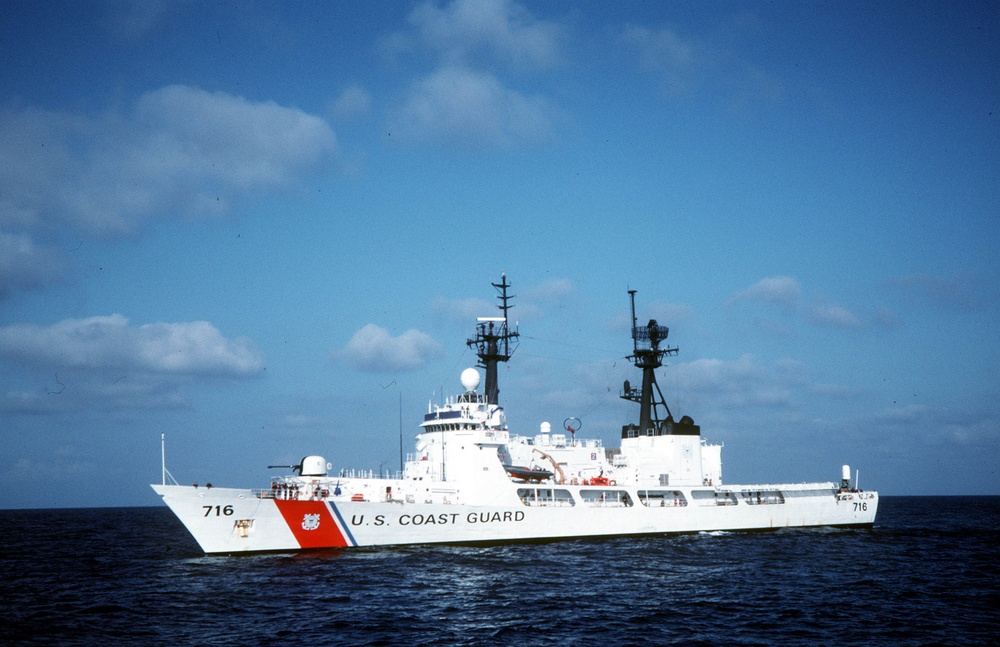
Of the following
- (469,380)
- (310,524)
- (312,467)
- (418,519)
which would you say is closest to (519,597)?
(418,519)

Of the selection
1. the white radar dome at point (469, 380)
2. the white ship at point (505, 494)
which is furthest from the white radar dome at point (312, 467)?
the white radar dome at point (469, 380)

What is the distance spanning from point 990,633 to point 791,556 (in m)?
14.0

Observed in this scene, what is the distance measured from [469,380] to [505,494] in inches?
264

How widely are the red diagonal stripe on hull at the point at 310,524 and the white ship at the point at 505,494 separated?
4 cm

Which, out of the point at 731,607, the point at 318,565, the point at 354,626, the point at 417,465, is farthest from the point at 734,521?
the point at 354,626

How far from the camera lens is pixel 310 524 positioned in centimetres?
3122

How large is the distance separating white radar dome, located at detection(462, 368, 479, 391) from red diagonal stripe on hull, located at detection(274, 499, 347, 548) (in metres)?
10.4

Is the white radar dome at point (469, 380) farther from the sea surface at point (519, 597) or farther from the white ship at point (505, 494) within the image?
the sea surface at point (519, 597)

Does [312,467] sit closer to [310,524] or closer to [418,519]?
[310,524]

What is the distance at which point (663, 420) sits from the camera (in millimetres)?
44969

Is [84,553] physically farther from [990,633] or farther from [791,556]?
[990,633]

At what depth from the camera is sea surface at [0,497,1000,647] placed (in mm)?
19203

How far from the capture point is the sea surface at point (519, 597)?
19.2 meters

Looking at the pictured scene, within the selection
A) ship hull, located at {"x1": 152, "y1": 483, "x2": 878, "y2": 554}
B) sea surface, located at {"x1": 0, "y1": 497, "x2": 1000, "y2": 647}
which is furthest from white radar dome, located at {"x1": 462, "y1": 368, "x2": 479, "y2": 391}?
sea surface, located at {"x1": 0, "y1": 497, "x2": 1000, "y2": 647}
